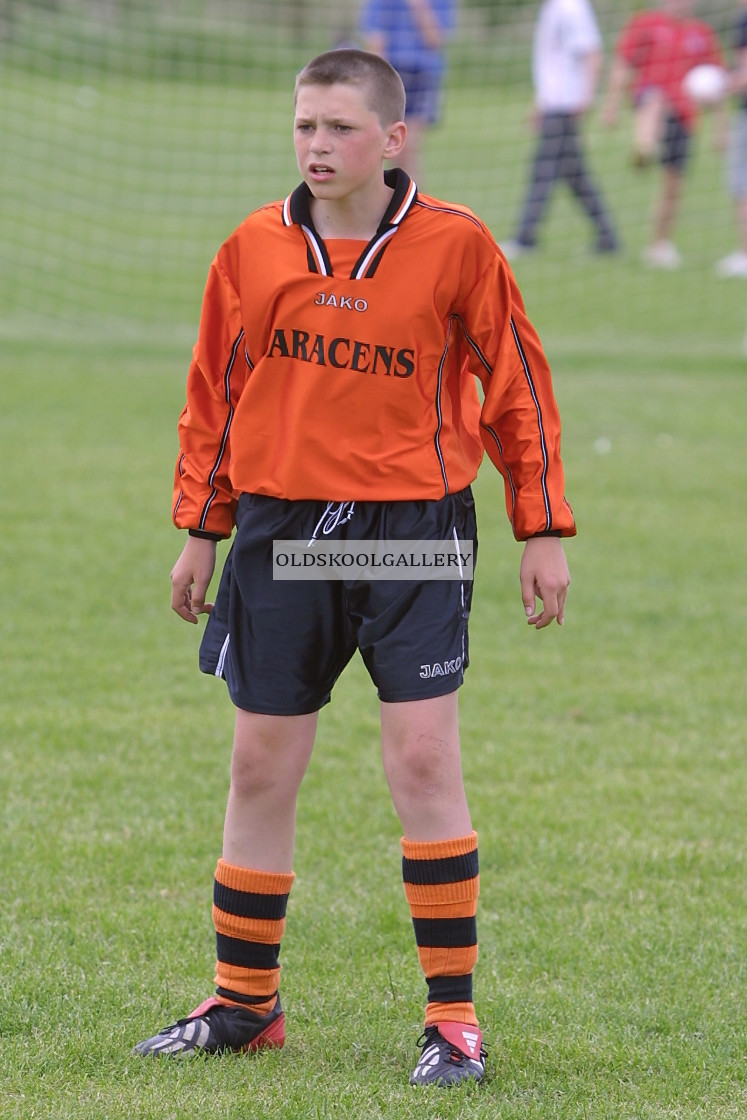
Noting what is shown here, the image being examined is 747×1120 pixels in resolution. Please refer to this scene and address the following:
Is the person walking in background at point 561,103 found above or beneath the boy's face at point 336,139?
above

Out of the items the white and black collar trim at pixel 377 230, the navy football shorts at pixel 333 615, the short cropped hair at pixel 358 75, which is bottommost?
the navy football shorts at pixel 333 615

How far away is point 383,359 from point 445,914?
38.2 inches

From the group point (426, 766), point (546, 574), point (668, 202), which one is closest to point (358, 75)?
point (546, 574)

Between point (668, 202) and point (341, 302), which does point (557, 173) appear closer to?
point (668, 202)

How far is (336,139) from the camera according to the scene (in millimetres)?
2594

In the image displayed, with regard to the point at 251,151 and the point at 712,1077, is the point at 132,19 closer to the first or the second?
the point at 251,151

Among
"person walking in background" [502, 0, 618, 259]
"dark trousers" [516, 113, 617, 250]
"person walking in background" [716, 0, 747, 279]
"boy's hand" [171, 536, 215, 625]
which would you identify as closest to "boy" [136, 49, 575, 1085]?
"boy's hand" [171, 536, 215, 625]

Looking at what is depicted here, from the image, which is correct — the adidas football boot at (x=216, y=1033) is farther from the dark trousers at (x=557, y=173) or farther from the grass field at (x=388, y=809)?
the dark trousers at (x=557, y=173)

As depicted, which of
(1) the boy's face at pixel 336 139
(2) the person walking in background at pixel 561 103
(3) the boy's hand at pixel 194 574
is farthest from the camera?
(2) the person walking in background at pixel 561 103

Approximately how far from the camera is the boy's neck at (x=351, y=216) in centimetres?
265

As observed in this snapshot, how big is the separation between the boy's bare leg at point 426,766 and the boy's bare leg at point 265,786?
16 centimetres

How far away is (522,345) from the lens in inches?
106

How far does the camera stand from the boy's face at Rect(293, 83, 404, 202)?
8.50 feet

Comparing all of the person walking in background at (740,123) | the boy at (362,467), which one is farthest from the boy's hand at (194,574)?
the person walking in background at (740,123)
